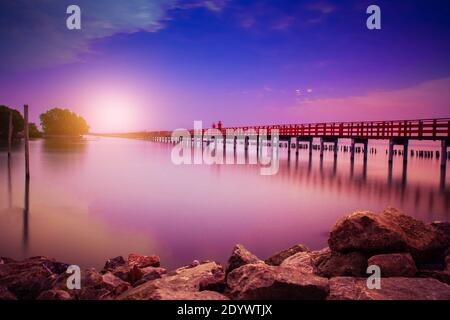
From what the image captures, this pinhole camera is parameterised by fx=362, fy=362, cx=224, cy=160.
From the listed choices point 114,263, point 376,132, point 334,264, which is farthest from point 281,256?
point 376,132

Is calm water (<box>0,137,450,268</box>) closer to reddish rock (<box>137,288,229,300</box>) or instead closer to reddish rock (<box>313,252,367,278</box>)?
reddish rock (<box>313,252,367,278</box>)

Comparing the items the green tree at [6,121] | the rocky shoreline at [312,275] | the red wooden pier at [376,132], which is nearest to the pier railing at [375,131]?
the red wooden pier at [376,132]

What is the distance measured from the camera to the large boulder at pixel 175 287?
3.88 metres

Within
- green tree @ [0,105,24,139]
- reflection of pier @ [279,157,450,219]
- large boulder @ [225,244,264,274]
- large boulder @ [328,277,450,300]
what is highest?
green tree @ [0,105,24,139]

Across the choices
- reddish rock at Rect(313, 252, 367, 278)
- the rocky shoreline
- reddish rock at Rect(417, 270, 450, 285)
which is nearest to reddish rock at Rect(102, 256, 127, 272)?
the rocky shoreline

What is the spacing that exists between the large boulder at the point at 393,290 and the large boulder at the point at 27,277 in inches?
151

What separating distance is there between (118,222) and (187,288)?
5896 millimetres

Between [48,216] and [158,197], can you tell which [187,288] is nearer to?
[48,216]

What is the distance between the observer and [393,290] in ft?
13.4

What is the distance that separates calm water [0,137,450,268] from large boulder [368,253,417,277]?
329 cm

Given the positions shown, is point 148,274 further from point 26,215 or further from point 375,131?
point 375,131

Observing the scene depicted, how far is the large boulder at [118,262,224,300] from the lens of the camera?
388cm

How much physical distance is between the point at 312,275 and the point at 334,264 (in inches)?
35.7
